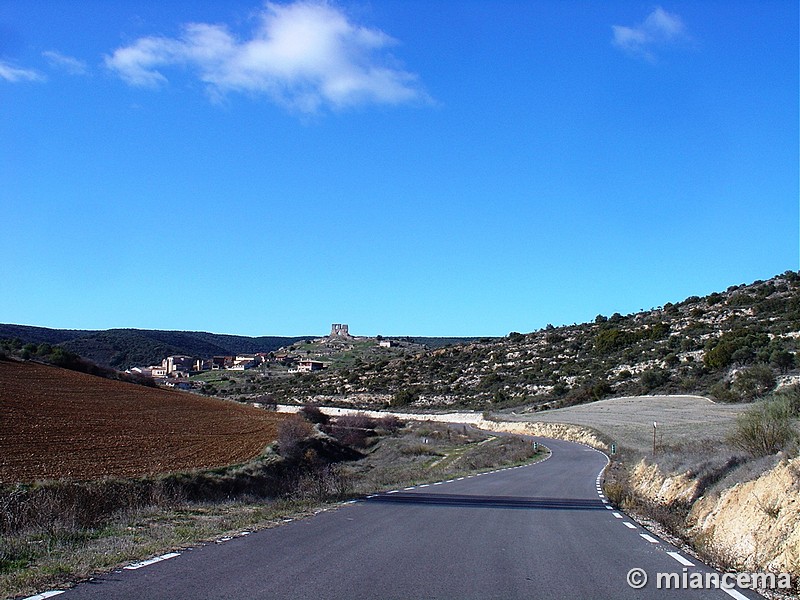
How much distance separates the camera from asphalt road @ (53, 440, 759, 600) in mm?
7266

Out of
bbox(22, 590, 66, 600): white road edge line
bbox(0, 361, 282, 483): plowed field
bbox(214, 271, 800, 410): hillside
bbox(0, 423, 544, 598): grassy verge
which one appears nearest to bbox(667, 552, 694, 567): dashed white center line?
bbox(0, 423, 544, 598): grassy verge

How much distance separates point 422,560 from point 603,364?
2958 inches

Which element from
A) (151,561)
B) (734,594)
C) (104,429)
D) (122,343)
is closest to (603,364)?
(104,429)

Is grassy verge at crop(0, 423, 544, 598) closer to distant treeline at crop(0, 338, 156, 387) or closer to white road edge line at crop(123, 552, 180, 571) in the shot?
white road edge line at crop(123, 552, 180, 571)

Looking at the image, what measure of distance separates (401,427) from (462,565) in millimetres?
61245

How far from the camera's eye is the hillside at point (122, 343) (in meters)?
135

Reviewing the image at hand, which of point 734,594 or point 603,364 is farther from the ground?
point 603,364

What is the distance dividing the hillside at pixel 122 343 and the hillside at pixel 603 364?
34.8 m

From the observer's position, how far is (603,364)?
3182 inches

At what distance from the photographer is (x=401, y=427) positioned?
228 feet

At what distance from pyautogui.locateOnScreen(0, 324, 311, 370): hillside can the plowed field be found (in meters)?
61.3

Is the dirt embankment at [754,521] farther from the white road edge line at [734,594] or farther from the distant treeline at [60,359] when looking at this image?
the distant treeline at [60,359]

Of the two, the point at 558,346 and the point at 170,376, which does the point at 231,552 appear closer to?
the point at 558,346

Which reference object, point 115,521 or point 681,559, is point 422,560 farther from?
point 115,521
